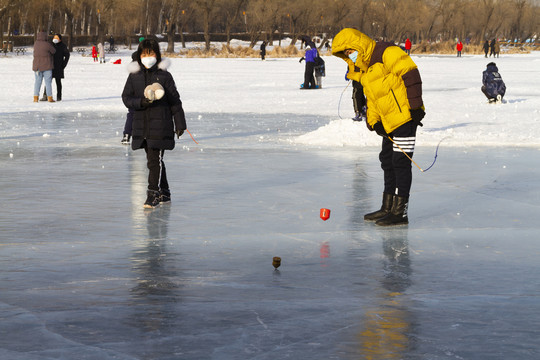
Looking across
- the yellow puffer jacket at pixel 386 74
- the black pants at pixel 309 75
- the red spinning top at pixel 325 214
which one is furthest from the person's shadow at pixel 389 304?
the black pants at pixel 309 75

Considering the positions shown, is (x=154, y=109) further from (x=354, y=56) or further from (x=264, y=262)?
(x=264, y=262)

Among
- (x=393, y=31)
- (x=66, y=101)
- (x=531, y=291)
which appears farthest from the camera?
(x=393, y=31)

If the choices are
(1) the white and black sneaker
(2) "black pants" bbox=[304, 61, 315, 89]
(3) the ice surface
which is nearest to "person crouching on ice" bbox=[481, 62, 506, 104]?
(2) "black pants" bbox=[304, 61, 315, 89]

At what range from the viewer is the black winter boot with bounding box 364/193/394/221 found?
8.09 meters

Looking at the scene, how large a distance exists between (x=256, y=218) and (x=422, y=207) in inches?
67.4

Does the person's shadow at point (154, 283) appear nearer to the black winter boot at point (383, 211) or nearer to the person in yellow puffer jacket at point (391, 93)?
the black winter boot at point (383, 211)

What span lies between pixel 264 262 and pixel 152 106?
2757 mm

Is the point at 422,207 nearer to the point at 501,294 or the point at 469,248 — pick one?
the point at 469,248

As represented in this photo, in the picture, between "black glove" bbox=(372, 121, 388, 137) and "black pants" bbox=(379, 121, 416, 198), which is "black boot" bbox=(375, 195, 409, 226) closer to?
"black pants" bbox=(379, 121, 416, 198)

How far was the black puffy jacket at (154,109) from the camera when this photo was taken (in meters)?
8.65

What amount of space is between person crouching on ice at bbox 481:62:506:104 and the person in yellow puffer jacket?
595 inches

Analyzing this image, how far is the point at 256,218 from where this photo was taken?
8242 mm

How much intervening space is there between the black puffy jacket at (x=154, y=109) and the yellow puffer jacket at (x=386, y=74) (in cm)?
175

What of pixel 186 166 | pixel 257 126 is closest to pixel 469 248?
pixel 186 166
